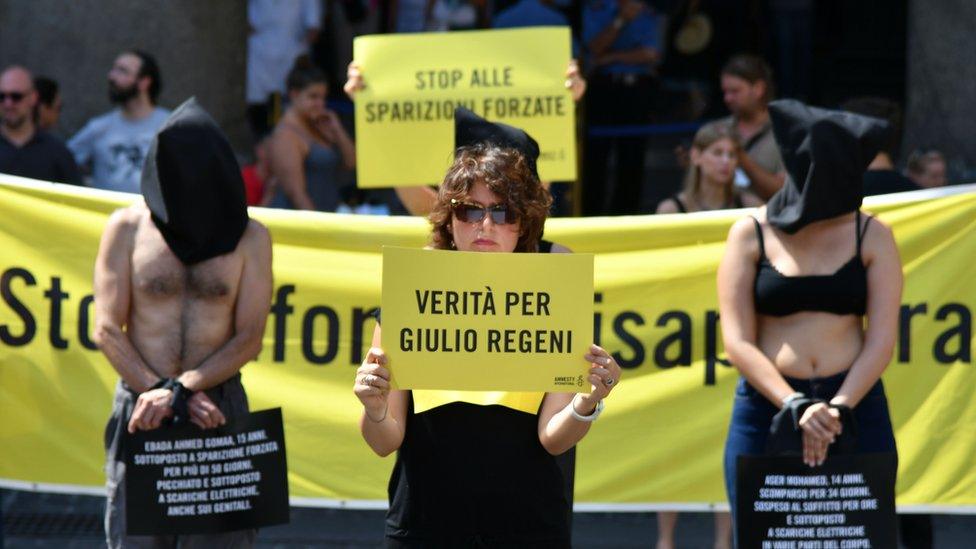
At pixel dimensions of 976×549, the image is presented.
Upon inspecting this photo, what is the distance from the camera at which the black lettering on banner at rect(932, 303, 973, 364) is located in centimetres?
718

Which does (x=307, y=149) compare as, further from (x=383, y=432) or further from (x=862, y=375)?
(x=383, y=432)

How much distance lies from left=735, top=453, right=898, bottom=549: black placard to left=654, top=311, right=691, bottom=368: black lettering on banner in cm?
161

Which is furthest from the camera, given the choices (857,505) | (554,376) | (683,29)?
(683,29)

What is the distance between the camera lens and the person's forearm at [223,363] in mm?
5977

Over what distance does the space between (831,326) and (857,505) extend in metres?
0.60

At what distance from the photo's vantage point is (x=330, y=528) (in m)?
8.53

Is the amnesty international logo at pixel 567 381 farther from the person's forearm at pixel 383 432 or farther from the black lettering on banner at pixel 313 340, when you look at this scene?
the black lettering on banner at pixel 313 340

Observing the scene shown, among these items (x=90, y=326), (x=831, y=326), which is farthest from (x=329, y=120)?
(x=831, y=326)

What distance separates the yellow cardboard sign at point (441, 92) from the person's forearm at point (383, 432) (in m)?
2.99

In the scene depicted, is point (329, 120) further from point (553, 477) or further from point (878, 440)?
point (553, 477)

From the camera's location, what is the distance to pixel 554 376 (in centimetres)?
442

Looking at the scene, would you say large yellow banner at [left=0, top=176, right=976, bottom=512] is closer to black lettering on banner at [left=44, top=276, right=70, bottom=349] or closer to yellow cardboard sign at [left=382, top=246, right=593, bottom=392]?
black lettering on banner at [left=44, top=276, right=70, bottom=349]

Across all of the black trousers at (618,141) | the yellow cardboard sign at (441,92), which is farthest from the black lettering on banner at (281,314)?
the black trousers at (618,141)

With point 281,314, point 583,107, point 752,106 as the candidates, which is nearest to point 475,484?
point 281,314
